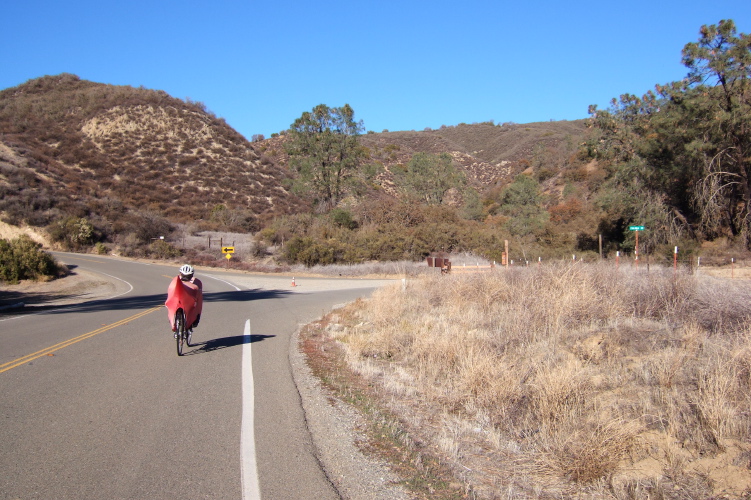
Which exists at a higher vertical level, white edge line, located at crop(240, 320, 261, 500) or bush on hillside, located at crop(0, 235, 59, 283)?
bush on hillside, located at crop(0, 235, 59, 283)

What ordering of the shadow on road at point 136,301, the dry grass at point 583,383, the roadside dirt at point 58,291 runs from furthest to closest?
the roadside dirt at point 58,291 → the shadow on road at point 136,301 → the dry grass at point 583,383

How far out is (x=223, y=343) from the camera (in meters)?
10.7

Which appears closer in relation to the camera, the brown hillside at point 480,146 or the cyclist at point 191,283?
the cyclist at point 191,283

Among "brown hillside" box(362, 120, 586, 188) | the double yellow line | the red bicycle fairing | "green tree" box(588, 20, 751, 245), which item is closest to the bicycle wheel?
the red bicycle fairing

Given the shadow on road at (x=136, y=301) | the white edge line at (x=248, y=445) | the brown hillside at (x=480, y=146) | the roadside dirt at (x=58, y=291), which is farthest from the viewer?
the brown hillside at (x=480, y=146)

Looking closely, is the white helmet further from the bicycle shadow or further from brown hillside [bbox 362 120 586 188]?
brown hillside [bbox 362 120 586 188]

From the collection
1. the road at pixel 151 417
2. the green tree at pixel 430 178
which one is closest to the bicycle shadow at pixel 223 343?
the road at pixel 151 417

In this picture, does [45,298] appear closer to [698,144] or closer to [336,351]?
[336,351]

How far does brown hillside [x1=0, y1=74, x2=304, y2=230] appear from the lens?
53906 mm

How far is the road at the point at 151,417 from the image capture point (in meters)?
4.23

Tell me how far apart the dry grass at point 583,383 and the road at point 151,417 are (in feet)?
4.61

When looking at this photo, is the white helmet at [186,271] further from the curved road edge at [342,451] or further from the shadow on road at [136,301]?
the shadow on road at [136,301]

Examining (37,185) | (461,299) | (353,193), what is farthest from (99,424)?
(37,185)

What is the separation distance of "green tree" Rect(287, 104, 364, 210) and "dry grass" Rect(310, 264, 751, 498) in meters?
39.0
